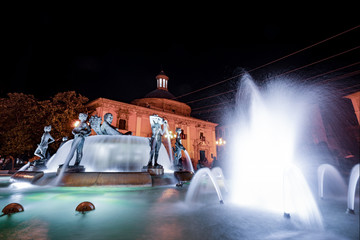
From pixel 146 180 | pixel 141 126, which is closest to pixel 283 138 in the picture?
pixel 146 180

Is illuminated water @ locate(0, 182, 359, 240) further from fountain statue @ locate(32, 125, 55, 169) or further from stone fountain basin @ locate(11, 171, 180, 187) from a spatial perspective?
fountain statue @ locate(32, 125, 55, 169)

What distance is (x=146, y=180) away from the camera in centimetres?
532

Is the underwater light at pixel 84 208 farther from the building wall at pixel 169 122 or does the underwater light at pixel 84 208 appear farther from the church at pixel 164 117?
the building wall at pixel 169 122

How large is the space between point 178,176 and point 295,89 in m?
10.7

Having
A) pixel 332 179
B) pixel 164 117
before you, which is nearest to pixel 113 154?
pixel 332 179

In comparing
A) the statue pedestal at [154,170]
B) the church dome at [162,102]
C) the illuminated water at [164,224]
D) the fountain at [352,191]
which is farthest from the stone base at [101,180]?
the church dome at [162,102]

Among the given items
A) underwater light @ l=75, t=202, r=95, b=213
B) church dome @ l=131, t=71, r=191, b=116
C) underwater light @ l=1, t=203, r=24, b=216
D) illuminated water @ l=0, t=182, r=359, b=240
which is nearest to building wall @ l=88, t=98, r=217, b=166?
church dome @ l=131, t=71, r=191, b=116

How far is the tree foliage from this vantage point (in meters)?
16.2

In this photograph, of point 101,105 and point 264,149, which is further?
point 101,105

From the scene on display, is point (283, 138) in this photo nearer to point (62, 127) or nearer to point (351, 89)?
point (351, 89)

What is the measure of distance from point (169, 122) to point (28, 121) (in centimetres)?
2015

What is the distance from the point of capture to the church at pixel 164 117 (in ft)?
85.2

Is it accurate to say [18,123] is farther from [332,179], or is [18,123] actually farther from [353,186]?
[332,179]

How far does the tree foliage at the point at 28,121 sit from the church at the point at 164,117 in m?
5.94
